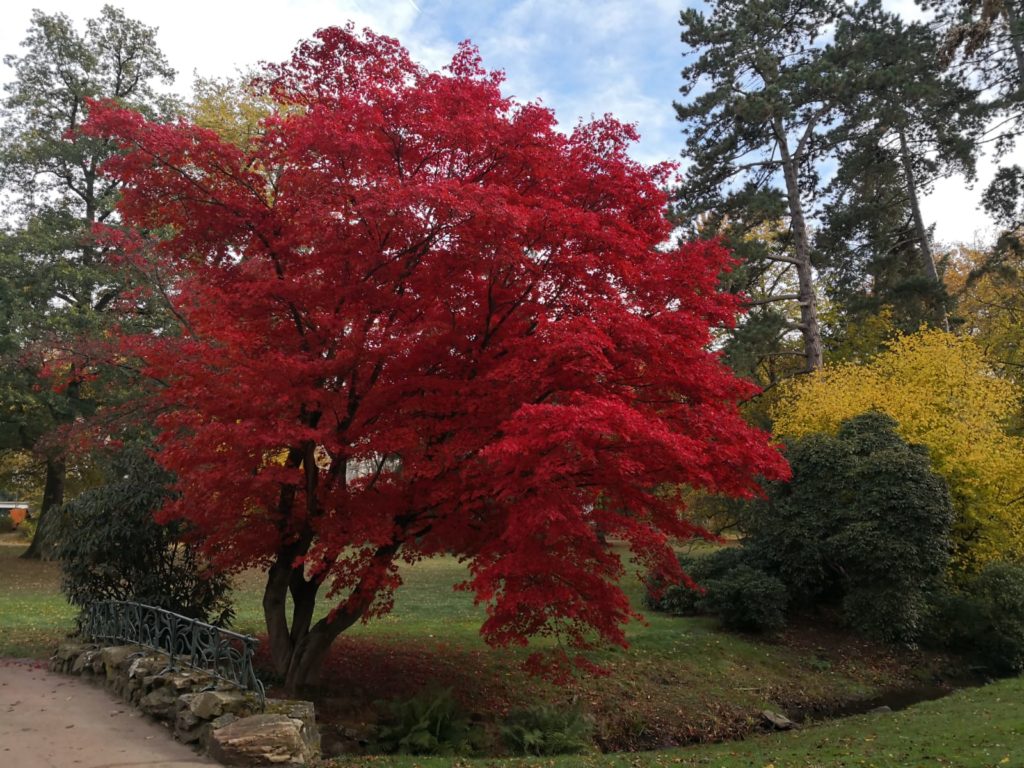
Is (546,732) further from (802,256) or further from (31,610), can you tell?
(802,256)

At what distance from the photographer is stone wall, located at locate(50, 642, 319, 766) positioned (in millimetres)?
7227

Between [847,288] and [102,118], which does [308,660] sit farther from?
[847,288]

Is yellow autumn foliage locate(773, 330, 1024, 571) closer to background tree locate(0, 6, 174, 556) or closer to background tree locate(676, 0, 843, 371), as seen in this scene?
background tree locate(676, 0, 843, 371)

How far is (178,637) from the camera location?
9.54 meters

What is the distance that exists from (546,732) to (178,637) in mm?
5294

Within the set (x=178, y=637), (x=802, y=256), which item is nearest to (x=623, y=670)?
(x=178, y=637)

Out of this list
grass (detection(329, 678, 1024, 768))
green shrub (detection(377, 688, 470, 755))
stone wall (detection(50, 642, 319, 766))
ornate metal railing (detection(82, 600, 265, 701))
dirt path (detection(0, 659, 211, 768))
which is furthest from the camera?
green shrub (detection(377, 688, 470, 755))

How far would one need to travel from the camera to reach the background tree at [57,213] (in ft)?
73.7

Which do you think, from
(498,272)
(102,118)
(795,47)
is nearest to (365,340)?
(498,272)

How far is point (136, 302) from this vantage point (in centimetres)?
2338

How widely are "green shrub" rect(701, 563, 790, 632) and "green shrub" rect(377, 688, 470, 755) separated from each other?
9.26 meters

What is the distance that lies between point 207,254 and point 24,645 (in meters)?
8.36

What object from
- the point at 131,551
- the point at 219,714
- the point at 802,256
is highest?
the point at 802,256

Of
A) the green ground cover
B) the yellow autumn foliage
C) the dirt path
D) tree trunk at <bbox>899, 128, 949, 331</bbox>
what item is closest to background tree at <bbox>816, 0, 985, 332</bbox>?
tree trunk at <bbox>899, 128, 949, 331</bbox>
